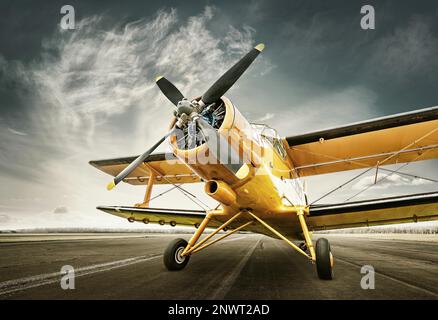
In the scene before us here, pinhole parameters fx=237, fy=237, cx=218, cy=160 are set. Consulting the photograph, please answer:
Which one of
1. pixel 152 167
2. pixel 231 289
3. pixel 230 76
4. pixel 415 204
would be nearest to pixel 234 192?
pixel 231 289

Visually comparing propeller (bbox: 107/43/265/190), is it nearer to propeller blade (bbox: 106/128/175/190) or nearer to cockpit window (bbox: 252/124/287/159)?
propeller blade (bbox: 106/128/175/190)

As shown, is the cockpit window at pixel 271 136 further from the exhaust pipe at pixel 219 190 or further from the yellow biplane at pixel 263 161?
the exhaust pipe at pixel 219 190

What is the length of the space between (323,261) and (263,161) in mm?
2021

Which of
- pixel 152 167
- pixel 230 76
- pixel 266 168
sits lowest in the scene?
pixel 266 168

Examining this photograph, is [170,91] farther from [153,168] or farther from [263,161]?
[153,168]

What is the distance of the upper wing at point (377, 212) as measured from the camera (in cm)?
477

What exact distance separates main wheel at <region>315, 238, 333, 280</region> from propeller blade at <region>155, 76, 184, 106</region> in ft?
12.2

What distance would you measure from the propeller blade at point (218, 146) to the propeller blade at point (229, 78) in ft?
1.55

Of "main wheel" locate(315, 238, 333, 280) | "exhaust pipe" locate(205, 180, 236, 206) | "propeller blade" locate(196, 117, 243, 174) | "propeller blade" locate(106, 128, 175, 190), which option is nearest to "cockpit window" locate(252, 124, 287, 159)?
"propeller blade" locate(196, 117, 243, 174)

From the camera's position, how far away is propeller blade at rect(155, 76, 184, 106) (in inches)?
176

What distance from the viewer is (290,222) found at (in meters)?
5.93

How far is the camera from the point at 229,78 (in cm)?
404
